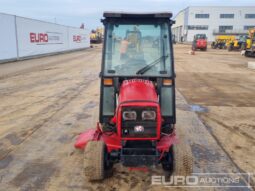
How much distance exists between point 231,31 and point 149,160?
296ft

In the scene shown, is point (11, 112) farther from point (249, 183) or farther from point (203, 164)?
point (249, 183)

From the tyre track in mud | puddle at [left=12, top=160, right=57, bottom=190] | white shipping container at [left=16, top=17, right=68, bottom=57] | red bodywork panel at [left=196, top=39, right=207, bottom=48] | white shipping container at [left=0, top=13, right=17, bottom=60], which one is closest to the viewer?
puddle at [left=12, top=160, right=57, bottom=190]

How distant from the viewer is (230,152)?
5355mm

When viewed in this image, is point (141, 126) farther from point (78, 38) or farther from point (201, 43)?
point (201, 43)

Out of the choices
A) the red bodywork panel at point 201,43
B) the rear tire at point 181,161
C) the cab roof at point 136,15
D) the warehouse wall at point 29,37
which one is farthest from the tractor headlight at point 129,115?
the red bodywork panel at point 201,43

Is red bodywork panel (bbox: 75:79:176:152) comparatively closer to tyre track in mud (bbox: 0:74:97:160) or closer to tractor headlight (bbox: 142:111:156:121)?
tractor headlight (bbox: 142:111:156:121)

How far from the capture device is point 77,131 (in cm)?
645

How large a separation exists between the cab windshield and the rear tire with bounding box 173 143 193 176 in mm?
1255

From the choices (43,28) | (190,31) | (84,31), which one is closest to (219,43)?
(84,31)

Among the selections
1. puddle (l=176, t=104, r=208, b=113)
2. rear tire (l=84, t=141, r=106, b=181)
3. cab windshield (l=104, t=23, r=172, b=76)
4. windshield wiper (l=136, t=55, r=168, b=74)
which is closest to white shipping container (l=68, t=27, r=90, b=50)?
puddle (l=176, t=104, r=208, b=113)

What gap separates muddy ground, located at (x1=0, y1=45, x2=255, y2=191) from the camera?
432 centimetres

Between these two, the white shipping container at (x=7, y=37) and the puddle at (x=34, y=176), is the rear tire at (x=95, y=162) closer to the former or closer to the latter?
the puddle at (x=34, y=176)

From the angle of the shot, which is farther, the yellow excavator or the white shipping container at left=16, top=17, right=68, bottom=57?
the yellow excavator

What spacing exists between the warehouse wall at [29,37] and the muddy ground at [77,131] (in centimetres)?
893
